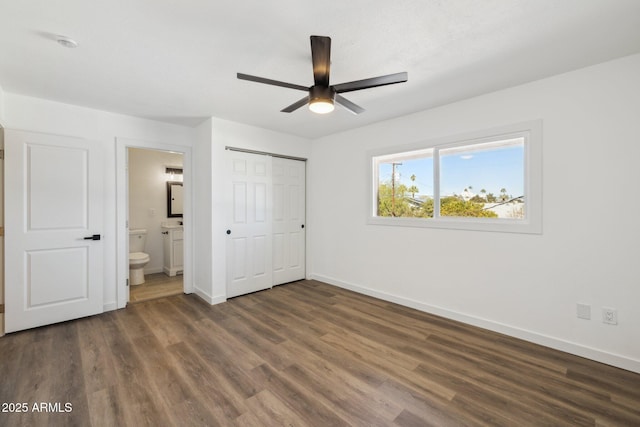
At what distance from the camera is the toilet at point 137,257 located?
4.40 metres

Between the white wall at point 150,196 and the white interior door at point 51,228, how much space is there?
6.24 feet

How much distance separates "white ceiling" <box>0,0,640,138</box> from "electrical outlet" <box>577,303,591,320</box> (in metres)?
2.09

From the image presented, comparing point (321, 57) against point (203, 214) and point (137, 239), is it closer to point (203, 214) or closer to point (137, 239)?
point (203, 214)

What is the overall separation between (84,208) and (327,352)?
323 centimetres

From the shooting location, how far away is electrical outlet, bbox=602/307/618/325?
227 cm

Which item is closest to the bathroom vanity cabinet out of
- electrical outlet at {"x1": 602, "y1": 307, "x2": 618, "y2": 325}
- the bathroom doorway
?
the bathroom doorway

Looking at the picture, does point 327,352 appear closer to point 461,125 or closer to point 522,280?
point 522,280

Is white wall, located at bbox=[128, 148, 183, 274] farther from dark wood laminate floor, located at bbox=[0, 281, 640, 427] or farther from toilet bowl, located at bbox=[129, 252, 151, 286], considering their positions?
dark wood laminate floor, located at bbox=[0, 281, 640, 427]


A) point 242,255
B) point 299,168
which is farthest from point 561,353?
point 299,168

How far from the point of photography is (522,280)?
2.71 m

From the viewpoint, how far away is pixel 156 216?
5.32 metres

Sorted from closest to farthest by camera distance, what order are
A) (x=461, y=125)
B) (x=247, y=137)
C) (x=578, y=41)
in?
(x=578, y=41) < (x=461, y=125) < (x=247, y=137)

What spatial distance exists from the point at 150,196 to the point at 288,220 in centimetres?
281

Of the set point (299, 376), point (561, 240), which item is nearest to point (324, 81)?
point (299, 376)
